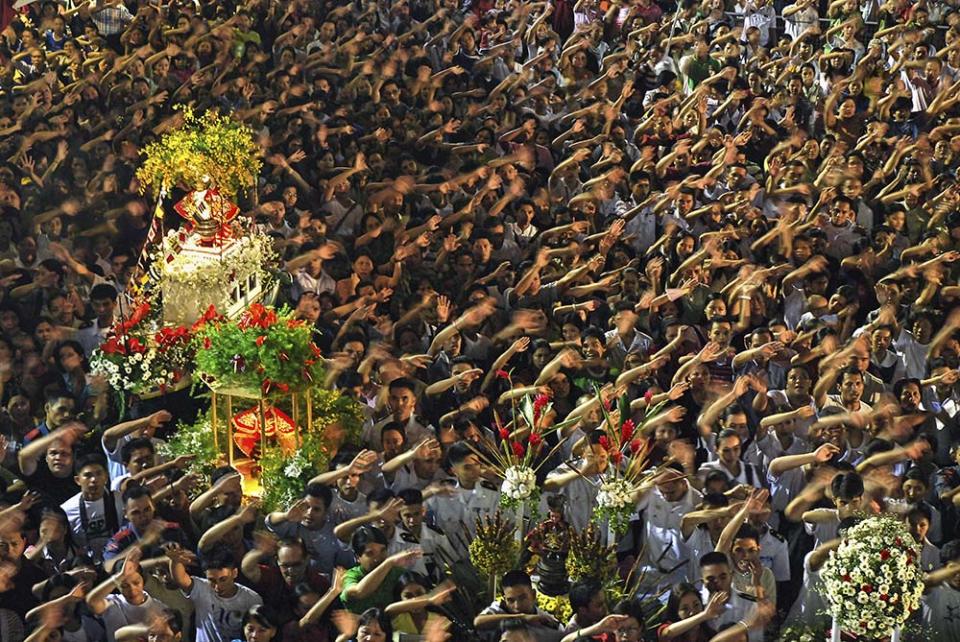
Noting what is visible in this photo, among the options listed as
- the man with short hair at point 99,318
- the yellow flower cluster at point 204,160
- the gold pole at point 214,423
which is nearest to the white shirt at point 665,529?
the gold pole at point 214,423

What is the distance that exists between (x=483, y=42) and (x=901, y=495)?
12.2 metres

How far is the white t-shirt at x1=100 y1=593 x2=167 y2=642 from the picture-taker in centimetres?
1055

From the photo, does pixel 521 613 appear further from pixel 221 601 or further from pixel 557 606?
pixel 221 601

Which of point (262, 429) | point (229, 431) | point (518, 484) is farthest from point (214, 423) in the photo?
point (518, 484)

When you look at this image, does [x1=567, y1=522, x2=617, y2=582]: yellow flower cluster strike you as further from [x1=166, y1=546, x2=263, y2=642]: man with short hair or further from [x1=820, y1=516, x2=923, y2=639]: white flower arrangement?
[x1=166, y1=546, x2=263, y2=642]: man with short hair

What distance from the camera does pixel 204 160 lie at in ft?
52.1

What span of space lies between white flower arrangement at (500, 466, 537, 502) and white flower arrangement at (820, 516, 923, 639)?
240 centimetres

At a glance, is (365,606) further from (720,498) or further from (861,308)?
(861,308)

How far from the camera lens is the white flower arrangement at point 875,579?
9.60 m

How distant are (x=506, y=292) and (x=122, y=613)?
6137 mm

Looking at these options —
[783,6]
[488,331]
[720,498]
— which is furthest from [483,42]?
[720,498]

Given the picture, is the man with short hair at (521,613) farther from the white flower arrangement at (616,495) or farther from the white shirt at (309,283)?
the white shirt at (309,283)

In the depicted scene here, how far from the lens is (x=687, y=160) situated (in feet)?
59.5

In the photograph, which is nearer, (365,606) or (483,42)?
(365,606)
